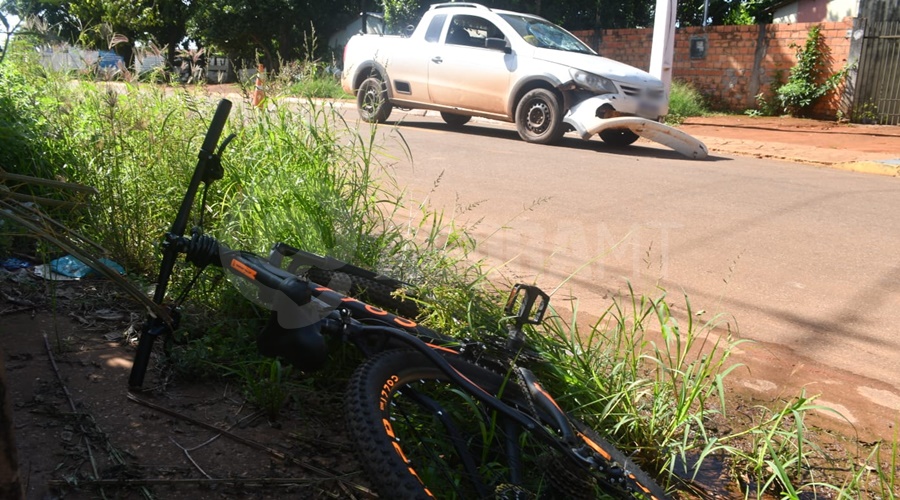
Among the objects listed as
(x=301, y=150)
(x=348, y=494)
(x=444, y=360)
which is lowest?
(x=348, y=494)

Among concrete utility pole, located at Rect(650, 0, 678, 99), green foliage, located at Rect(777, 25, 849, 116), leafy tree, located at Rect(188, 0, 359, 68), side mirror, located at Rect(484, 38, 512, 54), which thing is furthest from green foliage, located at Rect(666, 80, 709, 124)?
leafy tree, located at Rect(188, 0, 359, 68)

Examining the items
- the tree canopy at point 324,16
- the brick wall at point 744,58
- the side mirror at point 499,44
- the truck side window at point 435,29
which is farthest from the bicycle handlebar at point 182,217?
the tree canopy at point 324,16

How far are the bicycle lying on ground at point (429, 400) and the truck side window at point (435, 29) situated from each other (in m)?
10.7

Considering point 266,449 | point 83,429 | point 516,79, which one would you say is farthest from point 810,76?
point 83,429

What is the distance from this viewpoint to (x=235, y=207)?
4.41 meters

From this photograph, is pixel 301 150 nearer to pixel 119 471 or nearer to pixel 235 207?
pixel 235 207

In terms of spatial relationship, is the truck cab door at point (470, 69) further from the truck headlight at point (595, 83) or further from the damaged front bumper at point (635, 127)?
the damaged front bumper at point (635, 127)

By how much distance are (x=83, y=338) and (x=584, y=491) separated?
94.5 inches

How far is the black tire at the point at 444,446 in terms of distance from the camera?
2.19m

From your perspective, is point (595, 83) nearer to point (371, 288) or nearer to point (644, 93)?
point (644, 93)

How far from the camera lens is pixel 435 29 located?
43.4 ft

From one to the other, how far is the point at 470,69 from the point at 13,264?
9043mm

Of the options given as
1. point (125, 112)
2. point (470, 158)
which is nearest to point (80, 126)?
point (125, 112)

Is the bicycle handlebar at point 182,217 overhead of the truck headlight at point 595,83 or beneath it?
beneath
